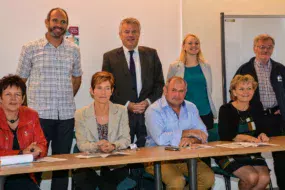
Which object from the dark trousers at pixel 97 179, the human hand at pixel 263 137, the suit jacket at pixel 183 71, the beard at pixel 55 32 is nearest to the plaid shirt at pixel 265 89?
the suit jacket at pixel 183 71

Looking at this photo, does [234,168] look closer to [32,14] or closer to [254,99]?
[254,99]

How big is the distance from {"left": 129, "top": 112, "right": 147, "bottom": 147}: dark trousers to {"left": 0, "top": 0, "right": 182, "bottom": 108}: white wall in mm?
849

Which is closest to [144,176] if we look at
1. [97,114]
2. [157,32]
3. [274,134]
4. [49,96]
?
[97,114]

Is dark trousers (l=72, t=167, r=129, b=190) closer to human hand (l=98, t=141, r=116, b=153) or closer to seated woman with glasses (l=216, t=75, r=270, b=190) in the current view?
human hand (l=98, t=141, r=116, b=153)

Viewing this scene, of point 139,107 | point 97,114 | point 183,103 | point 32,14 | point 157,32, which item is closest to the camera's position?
point 97,114

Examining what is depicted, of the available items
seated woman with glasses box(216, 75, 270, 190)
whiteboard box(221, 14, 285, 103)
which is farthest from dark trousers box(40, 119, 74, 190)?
whiteboard box(221, 14, 285, 103)

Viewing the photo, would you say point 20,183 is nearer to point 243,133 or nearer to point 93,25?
point 243,133

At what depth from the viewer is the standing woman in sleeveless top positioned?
5.17 meters

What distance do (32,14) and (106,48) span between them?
953 mm

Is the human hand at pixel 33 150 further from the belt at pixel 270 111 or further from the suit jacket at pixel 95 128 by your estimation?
the belt at pixel 270 111

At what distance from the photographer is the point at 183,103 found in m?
4.56

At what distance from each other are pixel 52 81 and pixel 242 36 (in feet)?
9.18

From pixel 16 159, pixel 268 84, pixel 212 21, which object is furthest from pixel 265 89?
pixel 16 159

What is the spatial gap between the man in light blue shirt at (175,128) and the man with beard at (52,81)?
0.89m
